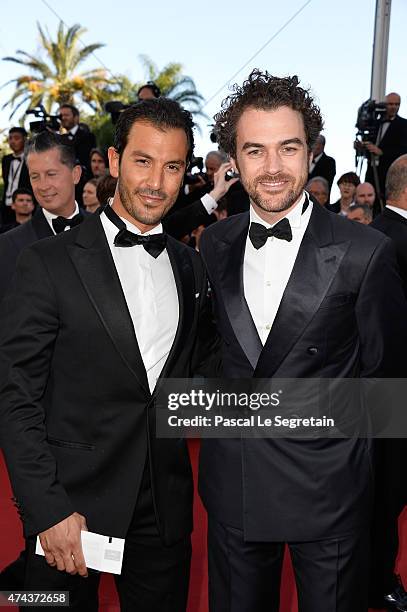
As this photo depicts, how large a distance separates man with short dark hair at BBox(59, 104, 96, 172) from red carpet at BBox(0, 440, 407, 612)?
5688mm

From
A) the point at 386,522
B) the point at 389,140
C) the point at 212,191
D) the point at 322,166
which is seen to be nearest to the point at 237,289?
the point at 386,522

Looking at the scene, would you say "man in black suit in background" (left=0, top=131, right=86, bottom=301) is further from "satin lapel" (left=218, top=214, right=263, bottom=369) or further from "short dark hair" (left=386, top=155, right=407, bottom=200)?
"short dark hair" (left=386, top=155, right=407, bottom=200)

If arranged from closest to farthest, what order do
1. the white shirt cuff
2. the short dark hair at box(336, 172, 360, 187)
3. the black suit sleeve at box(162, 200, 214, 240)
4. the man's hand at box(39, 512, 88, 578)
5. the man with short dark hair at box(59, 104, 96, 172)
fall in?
the man's hand at box(39, 512, 88, 578)
the black suit sleeve at box(162, 200, 214, 240)
the white shirt cuff
the short dark hair at box(336, 172, 360, 187)
the man with short dark hair at box(59, 104, 96, 172)

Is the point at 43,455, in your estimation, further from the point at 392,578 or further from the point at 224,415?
the point at 392,578

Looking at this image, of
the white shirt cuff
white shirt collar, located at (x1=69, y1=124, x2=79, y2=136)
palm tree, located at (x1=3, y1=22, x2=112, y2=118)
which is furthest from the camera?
palm tree, located at (x1=3, y1=22, x2=112, y2=118)

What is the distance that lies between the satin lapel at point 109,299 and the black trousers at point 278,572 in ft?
1.77

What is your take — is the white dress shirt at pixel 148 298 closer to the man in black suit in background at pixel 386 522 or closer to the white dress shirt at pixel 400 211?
the man in black suit in background at pixel 386 522

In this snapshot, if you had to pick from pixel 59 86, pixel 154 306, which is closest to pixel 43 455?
pixel 154 306

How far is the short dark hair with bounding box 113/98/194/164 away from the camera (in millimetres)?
2043

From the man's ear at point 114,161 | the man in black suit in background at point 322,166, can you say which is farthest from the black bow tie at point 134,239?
the man in black suit in background at point 322,166

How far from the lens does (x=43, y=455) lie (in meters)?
1.81

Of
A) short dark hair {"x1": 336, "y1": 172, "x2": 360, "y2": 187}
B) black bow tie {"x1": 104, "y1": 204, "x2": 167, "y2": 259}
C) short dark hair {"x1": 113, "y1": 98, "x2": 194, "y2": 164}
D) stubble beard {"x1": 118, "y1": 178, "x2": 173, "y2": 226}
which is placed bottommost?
black bow tie {"x1": 104, "y1": 204, "x2": 167, "y2": 259}

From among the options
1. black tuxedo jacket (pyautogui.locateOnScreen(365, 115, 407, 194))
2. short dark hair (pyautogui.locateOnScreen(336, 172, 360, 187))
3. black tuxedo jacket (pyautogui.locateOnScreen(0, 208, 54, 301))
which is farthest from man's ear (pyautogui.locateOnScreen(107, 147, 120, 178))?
black tuxedo jacket (pyautogui.locateOnScreen(365, 115, 407, 194))

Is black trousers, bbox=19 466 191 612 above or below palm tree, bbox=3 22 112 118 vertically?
below
